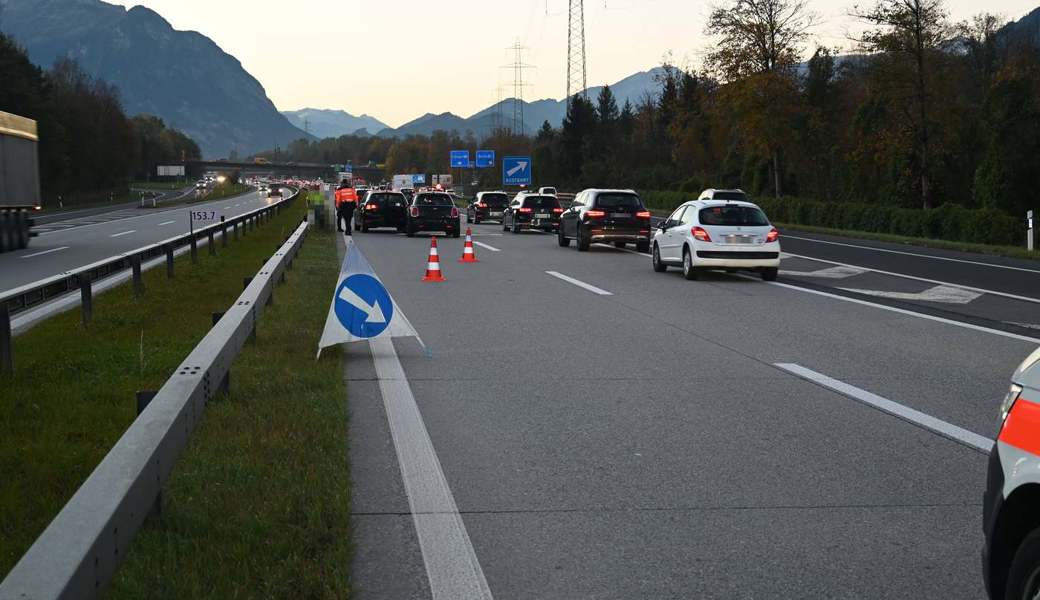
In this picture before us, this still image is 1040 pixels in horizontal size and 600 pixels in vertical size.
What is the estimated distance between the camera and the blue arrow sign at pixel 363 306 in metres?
10.6

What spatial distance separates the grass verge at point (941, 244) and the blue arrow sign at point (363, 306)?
68.3 feet

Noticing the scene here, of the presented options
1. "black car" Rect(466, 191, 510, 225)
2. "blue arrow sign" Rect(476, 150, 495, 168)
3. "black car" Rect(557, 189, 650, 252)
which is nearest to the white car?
"black car" Rect(557, 189, 650, 252)

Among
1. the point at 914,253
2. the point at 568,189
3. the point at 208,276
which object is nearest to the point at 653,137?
the point at 568,189

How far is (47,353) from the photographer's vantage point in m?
11.0

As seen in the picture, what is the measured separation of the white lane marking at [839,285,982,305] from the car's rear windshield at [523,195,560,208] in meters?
23.0

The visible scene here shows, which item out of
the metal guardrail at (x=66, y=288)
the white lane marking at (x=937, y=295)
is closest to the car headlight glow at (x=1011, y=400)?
the metal guardrail at (x=66, y=288)

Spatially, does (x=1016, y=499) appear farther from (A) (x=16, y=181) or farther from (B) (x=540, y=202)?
(B) (x=540, y=202)

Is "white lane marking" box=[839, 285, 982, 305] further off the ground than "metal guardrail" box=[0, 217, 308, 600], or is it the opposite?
"metal guardrail" box=[0, 217, 308, 600]

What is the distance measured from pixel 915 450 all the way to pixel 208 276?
1536 centimetres

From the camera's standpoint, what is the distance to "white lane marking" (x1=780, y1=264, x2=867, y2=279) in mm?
22013

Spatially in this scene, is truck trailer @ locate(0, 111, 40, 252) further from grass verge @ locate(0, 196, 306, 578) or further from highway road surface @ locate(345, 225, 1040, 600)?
highway road surface @ locate(345, 225, 1040, 600)

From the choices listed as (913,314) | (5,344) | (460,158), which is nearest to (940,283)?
(913,314)

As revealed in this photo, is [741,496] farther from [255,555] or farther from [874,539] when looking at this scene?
[255,555]

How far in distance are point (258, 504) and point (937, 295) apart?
14743 millimetres
